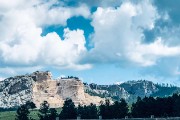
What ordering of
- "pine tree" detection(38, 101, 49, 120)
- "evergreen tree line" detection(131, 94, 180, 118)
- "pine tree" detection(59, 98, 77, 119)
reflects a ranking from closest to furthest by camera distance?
1. "evergreen tree line" detection(131, 94, 180, 118)
2. "pine tree" detection(38, 101, 49, 120)
3. "pine tree" detection(59, 98, 77, 119)

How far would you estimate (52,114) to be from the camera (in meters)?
124

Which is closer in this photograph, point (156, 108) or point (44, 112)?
point (156, 108)

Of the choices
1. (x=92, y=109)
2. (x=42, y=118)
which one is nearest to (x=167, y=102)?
(x=92, y=109)

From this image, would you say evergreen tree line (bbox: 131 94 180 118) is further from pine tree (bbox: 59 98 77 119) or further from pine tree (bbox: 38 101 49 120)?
pine tree (bbox: 38 101 49 120)

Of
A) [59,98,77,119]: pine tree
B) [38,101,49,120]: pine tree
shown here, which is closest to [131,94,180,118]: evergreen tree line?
[59,98,77,119]: pine tree

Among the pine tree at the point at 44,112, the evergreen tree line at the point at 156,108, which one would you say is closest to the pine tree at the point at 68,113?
the pine tree at the point at 44,112

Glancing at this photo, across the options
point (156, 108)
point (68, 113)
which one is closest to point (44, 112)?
point (68, 113)

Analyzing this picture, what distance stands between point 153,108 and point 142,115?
150 inches

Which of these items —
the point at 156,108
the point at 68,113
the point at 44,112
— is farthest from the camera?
the point at 44,112

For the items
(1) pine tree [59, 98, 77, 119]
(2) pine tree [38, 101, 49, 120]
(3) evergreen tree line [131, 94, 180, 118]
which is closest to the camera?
(3) evergreen tree line [131, 94, 180, 118]

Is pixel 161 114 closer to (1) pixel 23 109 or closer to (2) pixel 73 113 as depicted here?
(2) pixel 73 113

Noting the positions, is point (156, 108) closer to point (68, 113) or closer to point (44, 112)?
point (68, 113)

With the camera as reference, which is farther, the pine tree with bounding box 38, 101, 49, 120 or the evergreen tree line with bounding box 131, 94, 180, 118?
the pine tree with bounding box 38, 101, 49, 120

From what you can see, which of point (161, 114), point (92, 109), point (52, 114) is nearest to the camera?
point (161, 114)
